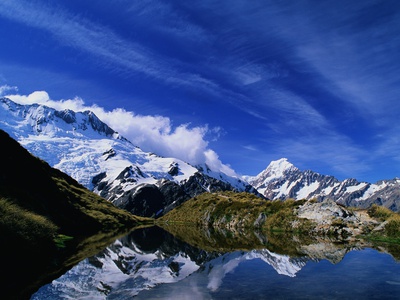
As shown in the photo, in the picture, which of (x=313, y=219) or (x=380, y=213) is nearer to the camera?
(x=380, y=213)

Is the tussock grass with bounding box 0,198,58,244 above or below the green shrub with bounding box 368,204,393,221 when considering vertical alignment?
below

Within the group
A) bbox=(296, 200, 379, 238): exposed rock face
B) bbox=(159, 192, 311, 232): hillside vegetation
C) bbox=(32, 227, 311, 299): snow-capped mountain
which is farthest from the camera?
bbox=(159, 192, 311, 232): hillside vegetation

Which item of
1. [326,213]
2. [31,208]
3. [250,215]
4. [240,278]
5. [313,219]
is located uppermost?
[326,213]

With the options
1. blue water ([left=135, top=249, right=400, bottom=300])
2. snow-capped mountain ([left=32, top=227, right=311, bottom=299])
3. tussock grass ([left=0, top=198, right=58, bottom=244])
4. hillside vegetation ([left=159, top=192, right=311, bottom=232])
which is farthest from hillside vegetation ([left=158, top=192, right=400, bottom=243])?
tussock grass ([left=0, top=198, right=58, bottom=244])

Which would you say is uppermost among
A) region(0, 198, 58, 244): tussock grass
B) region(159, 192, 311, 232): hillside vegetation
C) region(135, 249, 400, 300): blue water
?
region(159, 192, 311, 232): hillside vegetation

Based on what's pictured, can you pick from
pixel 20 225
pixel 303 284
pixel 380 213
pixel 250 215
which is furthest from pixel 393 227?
pixel 250 215

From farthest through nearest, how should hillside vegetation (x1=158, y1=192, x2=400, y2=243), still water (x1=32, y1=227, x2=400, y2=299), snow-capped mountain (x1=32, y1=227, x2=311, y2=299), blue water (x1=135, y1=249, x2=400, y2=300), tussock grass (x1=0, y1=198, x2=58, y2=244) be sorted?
hillside vegetation (x1=158, y1=192, x2=400, y2=243), tussock grass (x1=0, y1=198, x2=58, y2=244), snow-capped mountain (x1=32, y1=227, x2=311, y2=299), still water (x1=32, y1=227, x2=400, y2=299), blue water (x1=135, y1=249, x2=400, y2=300)

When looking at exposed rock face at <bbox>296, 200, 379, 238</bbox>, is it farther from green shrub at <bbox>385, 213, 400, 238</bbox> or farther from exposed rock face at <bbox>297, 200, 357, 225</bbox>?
green shrub at <bbox>385, 213, 400, 238</bbox>

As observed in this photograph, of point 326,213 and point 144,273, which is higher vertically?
point 326,213

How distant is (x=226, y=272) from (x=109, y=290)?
9.58 meters

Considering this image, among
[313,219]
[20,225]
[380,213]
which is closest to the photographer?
[20,225]

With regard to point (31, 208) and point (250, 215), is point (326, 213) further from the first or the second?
point (31, 208)

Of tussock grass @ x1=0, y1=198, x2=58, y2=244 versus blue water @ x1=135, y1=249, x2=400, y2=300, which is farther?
tussock grass @ x1=0, y1=198, x2=58, y2=244

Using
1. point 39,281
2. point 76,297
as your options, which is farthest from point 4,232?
point 76,297
